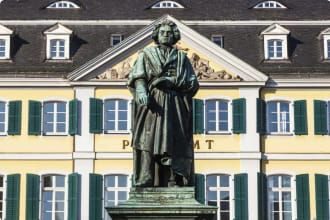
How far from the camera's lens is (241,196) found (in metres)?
31.3

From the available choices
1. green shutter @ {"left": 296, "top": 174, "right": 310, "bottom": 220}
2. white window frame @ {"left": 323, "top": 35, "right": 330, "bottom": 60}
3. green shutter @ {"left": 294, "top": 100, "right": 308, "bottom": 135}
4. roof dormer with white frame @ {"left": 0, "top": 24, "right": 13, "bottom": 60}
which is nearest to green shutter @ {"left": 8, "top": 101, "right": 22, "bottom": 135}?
roof dormer with white frame @ {"left": 0, "top": 24, "right": 13, "bottom": 60}

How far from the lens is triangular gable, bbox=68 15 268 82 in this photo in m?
32.4

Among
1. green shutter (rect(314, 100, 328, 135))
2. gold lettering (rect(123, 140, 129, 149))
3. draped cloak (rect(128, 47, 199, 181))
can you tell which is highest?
green shutter (rect(314, 100, 328, 135))

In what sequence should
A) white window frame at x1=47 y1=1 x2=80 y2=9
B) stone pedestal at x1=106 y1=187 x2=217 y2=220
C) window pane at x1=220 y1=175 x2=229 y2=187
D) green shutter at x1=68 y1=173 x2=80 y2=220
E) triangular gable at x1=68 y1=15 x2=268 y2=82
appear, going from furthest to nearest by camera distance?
white window frame at x1=47 y1=1 x2=80 y2=9, triangular gable at x1=68 y1=15 x2=268 y2=82, window pane at x1=220 y1=175 x2=229 y2=187, green shutter at x1=68 y1=173 x2=80 y2=220, stone pedestal at x1=106 y1=187 x2=217 y2=220

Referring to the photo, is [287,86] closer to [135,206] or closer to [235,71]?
[235,71]

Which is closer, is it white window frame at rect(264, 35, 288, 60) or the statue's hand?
the statue's hand

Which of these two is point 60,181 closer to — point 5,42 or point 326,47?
point 5,42

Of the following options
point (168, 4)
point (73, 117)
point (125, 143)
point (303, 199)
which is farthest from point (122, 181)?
point (168, 4)

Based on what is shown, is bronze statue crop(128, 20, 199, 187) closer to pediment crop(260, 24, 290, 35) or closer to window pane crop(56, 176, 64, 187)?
window pane crop(56, 176, 64, 187)

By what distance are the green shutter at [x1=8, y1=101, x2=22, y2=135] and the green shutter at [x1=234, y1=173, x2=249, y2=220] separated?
821 centimetres

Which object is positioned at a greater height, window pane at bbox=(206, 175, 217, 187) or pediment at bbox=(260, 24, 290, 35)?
pediment at bbox=(260, 24, 290, 35)

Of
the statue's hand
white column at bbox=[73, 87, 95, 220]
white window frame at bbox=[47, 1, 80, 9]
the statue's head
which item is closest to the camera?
the statue's hand

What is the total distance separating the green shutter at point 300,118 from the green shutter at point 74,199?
8.32m

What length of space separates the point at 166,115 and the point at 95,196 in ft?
77.9
